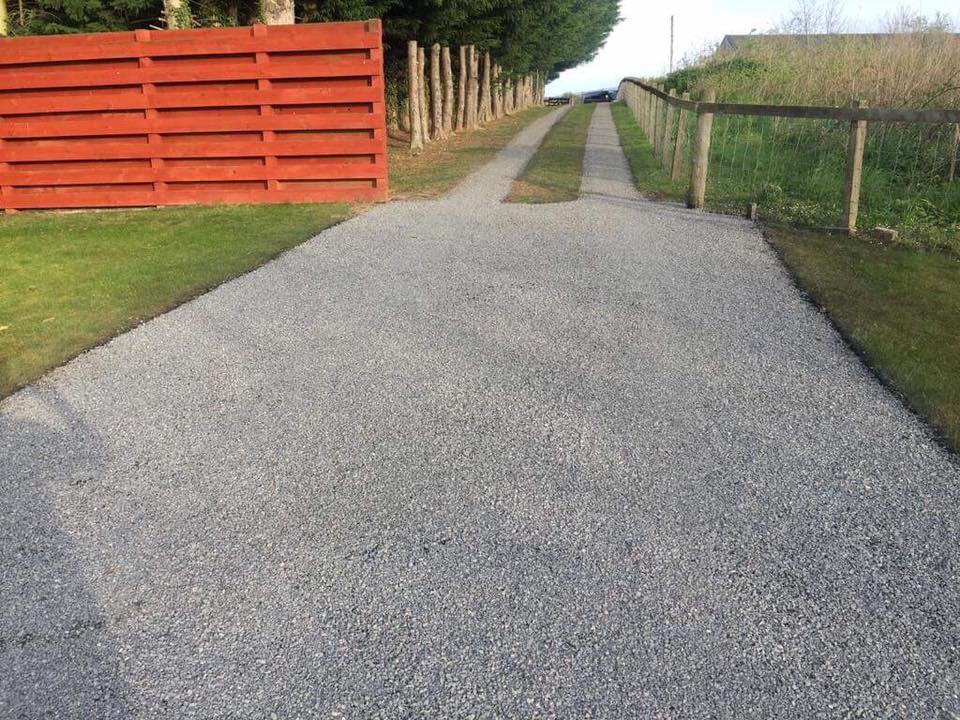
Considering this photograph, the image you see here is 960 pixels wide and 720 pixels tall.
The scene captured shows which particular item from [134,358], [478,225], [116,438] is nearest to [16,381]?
[134,358]

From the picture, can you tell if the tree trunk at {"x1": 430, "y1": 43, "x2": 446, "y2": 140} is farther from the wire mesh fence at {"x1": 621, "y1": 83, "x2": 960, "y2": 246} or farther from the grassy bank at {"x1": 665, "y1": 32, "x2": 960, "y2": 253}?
the wire mesh fence at {"x1": 621, "y1": 83, "x2": 960, "y2": 246}

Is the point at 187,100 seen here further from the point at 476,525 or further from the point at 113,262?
the point at 476,525

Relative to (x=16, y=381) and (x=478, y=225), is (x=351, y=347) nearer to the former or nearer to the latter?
(x=16, y=381)

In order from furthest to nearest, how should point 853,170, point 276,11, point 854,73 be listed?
point 854,73, point 276,11, point 853,170

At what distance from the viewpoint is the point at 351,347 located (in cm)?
531

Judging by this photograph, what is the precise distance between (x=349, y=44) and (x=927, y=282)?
7744 mm

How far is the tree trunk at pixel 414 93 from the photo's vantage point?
18.6m

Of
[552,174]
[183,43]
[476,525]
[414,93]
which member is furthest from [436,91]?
[476,525]

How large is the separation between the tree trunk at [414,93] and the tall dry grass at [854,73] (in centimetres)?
723

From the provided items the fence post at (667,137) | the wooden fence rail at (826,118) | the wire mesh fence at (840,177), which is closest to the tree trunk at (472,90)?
the fence post at (667,137)

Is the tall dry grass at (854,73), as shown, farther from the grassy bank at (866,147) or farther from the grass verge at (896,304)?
the grass verge at (896,304)

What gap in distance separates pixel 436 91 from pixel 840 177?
1359cm

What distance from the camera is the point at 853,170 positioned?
863 cm

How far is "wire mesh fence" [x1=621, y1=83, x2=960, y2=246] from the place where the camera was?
9281 millimetres
